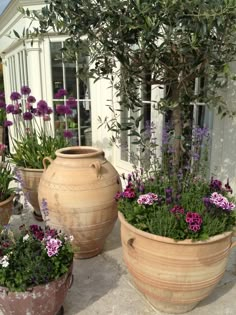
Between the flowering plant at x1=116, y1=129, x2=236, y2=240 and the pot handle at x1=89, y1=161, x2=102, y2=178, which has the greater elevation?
the pot handle at x1=89, y1=161, x2=102, y2=178

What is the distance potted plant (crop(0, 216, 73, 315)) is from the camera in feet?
4.71

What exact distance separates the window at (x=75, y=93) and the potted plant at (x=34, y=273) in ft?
8.11

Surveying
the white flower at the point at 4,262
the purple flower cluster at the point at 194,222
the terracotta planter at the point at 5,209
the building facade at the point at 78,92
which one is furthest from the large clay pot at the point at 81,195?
the building facade at the point at 78,92

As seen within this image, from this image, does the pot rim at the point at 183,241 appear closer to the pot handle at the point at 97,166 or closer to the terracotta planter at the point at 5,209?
the pot handle at the point at 97,166

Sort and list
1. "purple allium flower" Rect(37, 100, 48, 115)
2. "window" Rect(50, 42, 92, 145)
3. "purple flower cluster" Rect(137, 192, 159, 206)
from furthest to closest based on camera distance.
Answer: "window" Rect(50, 42, 92, 145)
"purple allium flower" Rect(37, 100, 48, 115)
"purple flower cluster" Rect(137, 192, 159, 206)

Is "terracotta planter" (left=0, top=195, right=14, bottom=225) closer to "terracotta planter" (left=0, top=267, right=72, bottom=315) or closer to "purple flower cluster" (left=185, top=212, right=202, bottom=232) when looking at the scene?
"terracotta planter" (left=0, top=267, right=72, bottom=315)

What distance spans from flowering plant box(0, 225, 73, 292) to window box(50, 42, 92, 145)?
244cm

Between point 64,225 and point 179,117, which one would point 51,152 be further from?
point 179,117

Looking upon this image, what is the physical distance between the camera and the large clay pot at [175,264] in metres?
1.45

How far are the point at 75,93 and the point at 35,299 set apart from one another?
2887mm

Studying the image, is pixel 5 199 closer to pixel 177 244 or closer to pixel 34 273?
pixel 34 273

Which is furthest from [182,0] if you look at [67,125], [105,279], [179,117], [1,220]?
[67,125]

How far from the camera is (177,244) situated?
1.44m

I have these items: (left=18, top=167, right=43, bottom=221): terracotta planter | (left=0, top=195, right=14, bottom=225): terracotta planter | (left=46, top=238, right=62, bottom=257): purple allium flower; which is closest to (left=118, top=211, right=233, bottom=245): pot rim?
(left=46, top=238, right=62, bottom=257): purple allium flower
